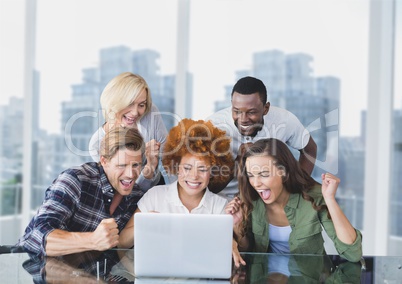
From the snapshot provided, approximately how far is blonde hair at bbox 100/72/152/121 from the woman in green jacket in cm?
70

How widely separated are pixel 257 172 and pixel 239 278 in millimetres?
711

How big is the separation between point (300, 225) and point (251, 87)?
30.8 inches

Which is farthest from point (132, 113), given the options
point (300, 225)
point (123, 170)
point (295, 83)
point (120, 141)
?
point (295, 83)

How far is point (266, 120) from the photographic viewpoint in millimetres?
2424

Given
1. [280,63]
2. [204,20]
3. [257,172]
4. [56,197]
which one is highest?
[204,20]

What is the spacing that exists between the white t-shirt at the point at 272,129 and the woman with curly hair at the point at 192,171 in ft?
0.36

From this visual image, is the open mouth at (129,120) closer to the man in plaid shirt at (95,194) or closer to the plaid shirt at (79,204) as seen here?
the man in plaid shirt at (95,194)

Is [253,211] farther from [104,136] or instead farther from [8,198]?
[8,198]

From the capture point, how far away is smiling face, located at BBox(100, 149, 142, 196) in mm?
2211

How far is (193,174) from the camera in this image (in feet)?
7.09

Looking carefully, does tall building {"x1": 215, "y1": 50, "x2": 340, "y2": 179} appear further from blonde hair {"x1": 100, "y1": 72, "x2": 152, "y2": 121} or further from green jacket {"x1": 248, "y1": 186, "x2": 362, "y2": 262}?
green jacket {"x1": 248, "y1": 186, "x2": 362, "y2": 262}

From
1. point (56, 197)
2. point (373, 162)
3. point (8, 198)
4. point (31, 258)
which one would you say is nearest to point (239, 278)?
point (31, 258)

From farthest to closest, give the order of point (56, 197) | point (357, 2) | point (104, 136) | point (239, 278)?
point (357, 2) → point (104, 136) → point (56, 197) → point (239, 278)

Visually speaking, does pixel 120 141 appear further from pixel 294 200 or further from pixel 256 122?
pixel 294 200
